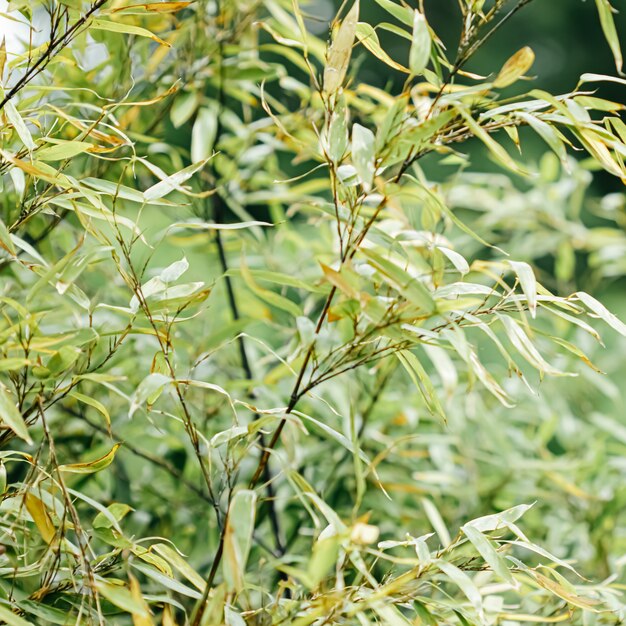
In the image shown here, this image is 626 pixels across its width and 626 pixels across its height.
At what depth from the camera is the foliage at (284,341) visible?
1.35 feet

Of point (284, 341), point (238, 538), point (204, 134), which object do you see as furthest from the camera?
point (284, 341)

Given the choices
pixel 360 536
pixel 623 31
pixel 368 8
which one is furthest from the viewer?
pixel 623 31

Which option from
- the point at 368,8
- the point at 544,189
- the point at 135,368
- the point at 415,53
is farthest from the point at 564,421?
the point at 368,8

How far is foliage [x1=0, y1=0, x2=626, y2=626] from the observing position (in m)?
0.41

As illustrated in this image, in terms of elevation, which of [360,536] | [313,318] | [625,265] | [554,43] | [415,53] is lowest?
[554,43]

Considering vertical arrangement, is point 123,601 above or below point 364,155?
below

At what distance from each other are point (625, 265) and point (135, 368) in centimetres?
77

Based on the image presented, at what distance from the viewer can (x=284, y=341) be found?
0.96 m

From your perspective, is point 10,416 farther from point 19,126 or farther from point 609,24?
point 609,24

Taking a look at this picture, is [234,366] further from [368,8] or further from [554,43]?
[554,43]

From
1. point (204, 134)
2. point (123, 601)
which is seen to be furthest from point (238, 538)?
point (204, 134)

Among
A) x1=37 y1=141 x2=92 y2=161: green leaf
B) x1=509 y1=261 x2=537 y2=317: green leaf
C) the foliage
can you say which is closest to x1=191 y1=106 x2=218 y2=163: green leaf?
the foliage

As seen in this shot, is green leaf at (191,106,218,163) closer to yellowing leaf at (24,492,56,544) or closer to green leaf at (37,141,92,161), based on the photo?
green leaf at (37,141,92,161)

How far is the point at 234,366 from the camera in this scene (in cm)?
96
